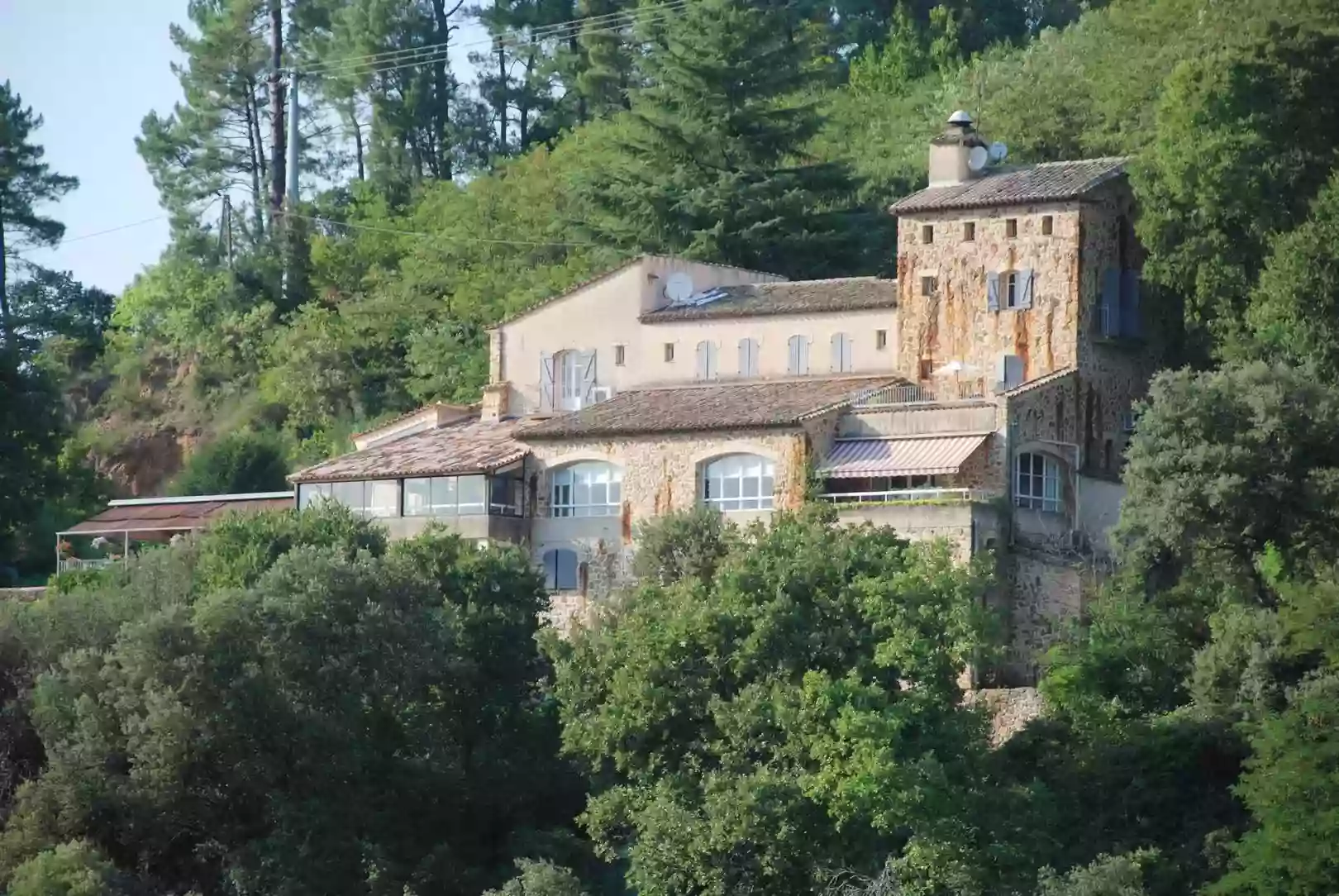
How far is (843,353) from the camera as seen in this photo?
59594 mm

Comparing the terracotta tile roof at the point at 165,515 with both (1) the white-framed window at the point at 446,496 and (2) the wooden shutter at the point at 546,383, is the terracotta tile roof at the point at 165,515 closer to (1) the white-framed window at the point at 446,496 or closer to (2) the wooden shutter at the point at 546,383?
(1) the white-framed window at the point at 446,496

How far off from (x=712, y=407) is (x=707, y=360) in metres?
3.33

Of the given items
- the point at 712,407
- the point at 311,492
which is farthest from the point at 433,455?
the point at 712,407

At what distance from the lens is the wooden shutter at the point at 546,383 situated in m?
62.8

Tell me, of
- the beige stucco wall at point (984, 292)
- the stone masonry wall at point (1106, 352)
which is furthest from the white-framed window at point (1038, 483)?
the beige stucco wall at point (984, 292)

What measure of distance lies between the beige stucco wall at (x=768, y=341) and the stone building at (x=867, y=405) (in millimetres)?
47

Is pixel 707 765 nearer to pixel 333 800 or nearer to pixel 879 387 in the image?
pixel 333 800

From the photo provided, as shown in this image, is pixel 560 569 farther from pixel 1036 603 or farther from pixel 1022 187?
pixel 1022 187

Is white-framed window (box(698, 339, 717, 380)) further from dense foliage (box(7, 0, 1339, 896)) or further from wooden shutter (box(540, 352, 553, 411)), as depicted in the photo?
dense foliage (box(7, 0, 1339, 896))

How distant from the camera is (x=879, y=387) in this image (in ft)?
189

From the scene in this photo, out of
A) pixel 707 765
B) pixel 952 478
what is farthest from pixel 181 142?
pixel 707 765

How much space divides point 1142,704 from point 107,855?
17.9 meters

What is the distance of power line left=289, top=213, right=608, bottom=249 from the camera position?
7274 cm

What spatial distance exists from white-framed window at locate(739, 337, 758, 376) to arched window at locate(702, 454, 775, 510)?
14.1ft
